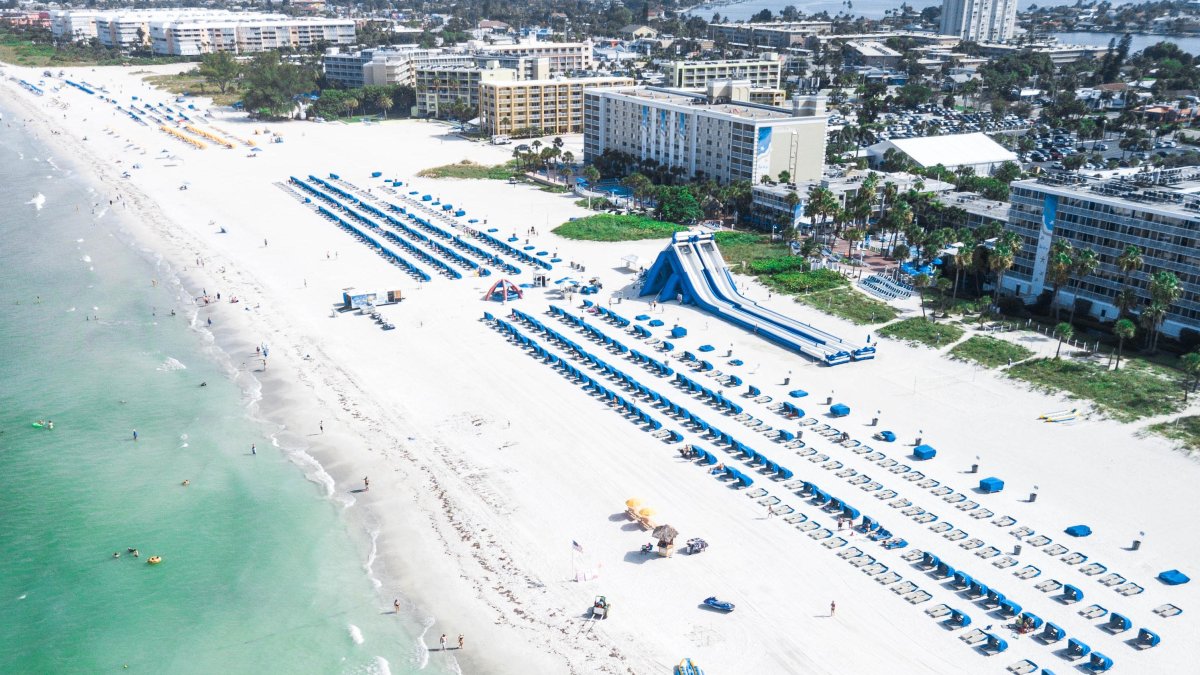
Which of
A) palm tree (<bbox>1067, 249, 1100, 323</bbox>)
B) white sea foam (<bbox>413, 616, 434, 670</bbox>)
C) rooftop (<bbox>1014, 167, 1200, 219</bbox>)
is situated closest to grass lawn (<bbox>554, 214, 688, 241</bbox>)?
rooftop (<bbox>1014, 167, 1200, 219</bbox>)

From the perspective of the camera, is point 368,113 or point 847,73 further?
point 847,73

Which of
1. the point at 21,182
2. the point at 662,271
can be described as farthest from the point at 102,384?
the point at 21,182

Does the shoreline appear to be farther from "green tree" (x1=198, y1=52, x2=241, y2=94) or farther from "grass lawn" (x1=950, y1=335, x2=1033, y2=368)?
"green tree" (x1=198, y1=52, x2=241, y2=94)

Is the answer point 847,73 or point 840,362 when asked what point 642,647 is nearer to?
point 840,362

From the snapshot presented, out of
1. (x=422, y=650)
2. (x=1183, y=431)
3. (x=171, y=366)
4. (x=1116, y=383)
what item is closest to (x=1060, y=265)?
(x=1116, y=383)

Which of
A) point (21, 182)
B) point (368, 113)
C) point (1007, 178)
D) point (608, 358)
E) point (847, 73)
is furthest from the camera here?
point (847, 73)

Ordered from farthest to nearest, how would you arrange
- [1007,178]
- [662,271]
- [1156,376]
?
[1007,178], [662,271], [1156,376]
